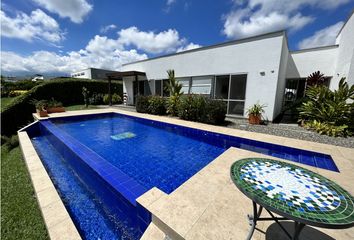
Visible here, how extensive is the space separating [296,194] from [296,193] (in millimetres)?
18

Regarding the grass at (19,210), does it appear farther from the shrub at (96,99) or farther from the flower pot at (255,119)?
the shrub at (96,99)

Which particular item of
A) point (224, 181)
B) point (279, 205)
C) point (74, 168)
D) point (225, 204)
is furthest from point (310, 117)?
point (74, 168)

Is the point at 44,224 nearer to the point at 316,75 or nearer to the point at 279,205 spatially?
→ the point at 279,205

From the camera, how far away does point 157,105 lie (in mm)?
10688

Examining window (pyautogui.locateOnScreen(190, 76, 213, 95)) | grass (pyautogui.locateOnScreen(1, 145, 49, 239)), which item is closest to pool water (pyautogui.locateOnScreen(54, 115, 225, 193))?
grass (pyautogui.locateOnScreen(1, 145, 49, 239))

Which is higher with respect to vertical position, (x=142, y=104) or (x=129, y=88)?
(x=129, y=88)

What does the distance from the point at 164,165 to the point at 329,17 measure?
12519 mm

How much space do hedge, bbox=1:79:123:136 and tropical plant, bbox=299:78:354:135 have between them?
1775cm

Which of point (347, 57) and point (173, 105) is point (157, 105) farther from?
point (347, 57)

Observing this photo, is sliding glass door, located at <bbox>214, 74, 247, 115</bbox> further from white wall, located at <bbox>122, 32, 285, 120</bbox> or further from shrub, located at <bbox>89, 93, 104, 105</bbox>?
shrub, located at <bbox>89, 93, 104, 105</bbox>

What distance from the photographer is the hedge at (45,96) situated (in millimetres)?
10562

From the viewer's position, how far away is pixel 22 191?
10.7 feet

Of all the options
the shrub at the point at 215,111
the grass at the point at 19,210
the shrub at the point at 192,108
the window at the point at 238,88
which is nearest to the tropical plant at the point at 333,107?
the window at the point at 238,88

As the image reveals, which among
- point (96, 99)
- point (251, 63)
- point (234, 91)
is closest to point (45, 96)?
point (96, 99)
